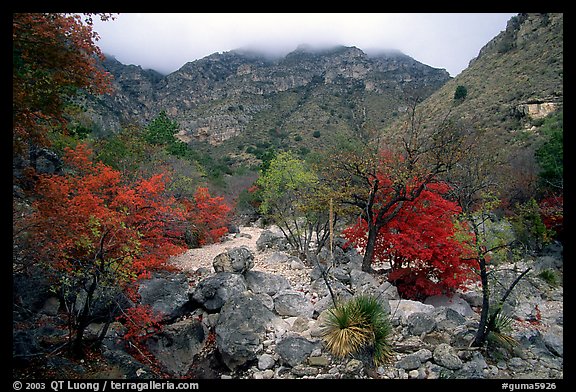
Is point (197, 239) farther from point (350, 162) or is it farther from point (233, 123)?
point (233, 123)

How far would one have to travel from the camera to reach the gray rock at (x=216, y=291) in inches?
384

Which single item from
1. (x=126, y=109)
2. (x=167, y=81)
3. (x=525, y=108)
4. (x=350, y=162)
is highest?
(x=167, y=81)

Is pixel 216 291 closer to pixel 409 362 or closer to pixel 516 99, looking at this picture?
pixel 409 362

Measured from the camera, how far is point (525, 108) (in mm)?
28938

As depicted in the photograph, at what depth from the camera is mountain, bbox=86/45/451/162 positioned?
176 feet

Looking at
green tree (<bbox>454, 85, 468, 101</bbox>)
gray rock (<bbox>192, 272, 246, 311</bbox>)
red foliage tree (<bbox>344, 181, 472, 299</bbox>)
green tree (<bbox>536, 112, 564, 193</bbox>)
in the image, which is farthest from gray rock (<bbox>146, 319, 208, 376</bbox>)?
green tree (<bbox>454, 85, 468, 101</bbox>)

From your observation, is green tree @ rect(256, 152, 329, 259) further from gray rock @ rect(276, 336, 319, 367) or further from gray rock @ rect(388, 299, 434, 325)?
gray rock @ rect(276, 336, 319, 367)

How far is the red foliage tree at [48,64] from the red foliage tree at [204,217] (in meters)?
12.5

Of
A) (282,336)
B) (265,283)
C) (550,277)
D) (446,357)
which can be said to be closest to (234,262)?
(265,283)

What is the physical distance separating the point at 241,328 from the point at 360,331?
3171mm

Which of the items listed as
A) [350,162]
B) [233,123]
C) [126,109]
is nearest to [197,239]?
[350,162]

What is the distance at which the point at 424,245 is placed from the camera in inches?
400

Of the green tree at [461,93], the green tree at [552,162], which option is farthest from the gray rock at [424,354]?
the green tree at [461,93]

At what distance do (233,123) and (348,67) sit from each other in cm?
3728
